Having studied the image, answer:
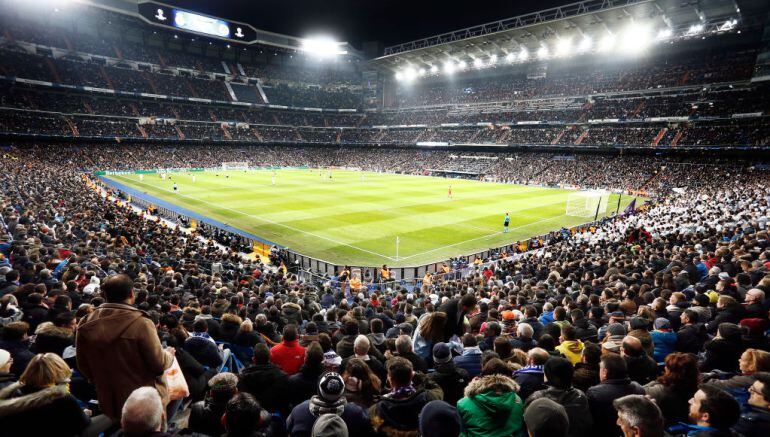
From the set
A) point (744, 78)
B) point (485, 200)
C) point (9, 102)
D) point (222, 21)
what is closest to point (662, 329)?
point (485, 200)

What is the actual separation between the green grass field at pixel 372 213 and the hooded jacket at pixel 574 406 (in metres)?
18.2

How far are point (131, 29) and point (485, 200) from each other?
86.2 m

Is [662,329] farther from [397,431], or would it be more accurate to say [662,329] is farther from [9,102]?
[9,102]

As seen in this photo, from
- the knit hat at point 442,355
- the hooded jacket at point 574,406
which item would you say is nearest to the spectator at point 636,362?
the hooded jacket at point 574,406

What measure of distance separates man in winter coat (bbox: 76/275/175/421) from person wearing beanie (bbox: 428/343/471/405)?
2737 millimetres

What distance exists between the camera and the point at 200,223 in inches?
1049

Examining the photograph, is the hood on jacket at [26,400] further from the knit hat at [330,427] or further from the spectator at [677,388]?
the spectator at [677,388]

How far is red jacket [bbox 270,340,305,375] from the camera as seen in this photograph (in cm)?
538

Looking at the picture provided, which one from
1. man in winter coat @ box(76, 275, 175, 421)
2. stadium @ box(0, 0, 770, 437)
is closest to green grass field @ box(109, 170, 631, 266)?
stadium @ box(0, 0, 770, 437)

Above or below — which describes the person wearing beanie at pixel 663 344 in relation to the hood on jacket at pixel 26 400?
below

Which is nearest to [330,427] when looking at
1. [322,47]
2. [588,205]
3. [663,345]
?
[663,345]

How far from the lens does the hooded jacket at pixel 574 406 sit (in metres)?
3.69

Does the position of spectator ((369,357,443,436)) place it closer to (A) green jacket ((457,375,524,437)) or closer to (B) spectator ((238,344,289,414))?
(A) green jacket ((457,375,524,437))

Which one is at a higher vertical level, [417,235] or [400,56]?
[400,56]
